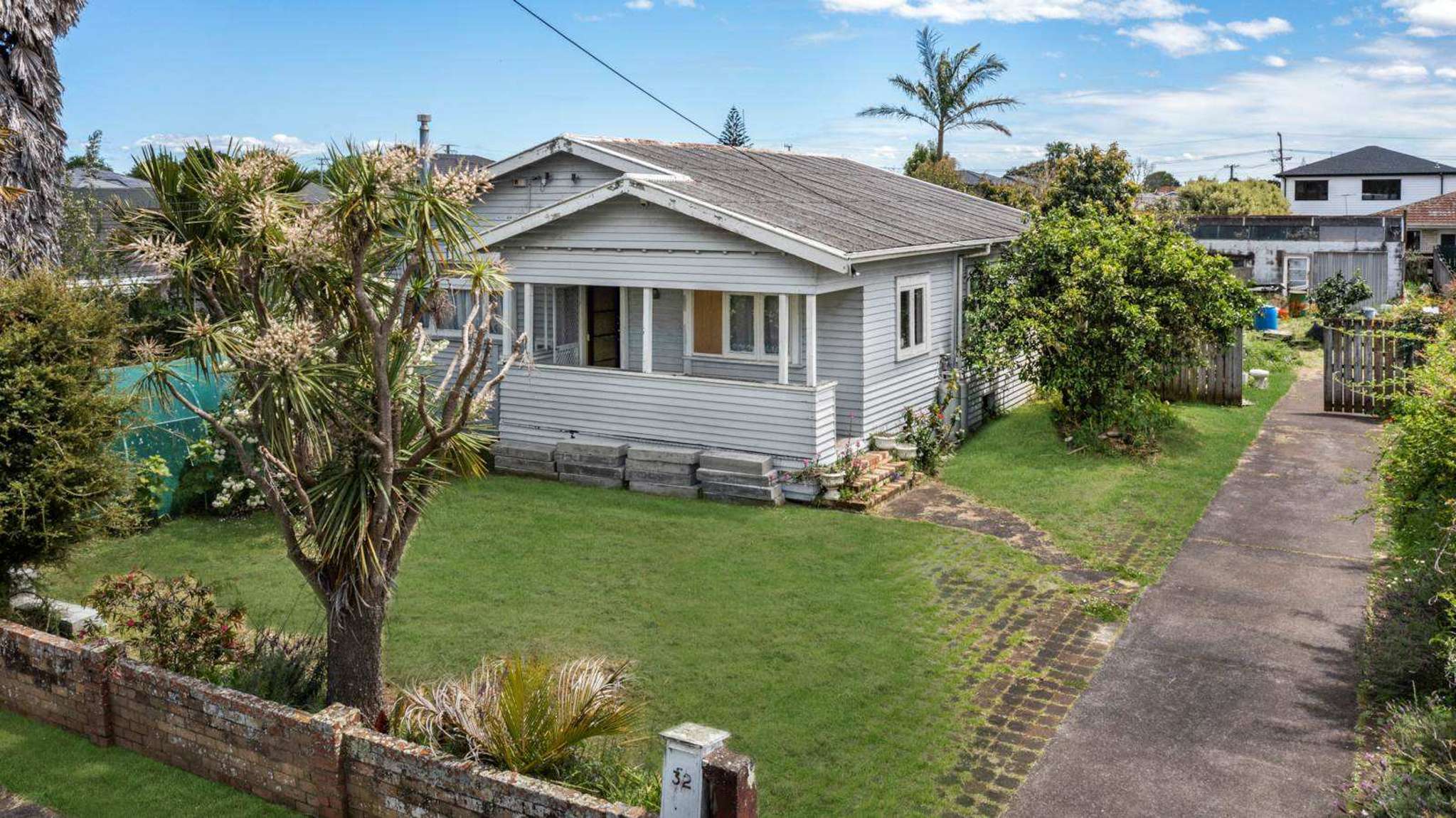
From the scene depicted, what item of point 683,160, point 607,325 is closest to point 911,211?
point 683,160

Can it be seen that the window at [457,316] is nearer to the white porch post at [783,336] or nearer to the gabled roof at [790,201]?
the gabled roof at [790,201]

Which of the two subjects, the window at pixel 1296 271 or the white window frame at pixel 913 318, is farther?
the window at pixel 1296 271

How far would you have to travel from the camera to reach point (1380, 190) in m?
69.3

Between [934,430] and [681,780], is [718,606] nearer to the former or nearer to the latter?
[681,780]

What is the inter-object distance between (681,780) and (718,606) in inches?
227

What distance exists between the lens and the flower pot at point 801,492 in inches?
629

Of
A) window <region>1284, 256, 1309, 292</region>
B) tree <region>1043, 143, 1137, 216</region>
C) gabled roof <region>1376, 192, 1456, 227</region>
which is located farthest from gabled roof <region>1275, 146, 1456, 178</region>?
tree <region>1043, 143, 1137, 216</region>

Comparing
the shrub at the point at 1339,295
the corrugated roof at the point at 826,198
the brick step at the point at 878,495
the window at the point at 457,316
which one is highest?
the corrugated roof at the point at 826,198

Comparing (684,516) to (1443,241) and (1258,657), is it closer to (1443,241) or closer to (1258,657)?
(1258,657)

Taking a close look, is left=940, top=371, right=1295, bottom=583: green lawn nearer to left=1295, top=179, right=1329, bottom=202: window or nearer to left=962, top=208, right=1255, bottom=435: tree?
left=962, top=208, right=1255, bottom=435: tree

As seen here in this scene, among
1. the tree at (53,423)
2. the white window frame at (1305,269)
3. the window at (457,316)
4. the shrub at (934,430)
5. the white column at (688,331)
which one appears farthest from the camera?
the white window frame at (1305,269)

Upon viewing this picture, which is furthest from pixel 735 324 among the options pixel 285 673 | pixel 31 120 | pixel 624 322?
pixel 31 120

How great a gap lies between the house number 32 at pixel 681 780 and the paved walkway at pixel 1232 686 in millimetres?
2897

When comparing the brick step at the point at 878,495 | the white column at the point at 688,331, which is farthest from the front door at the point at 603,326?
the brick step at the point at 878,495
